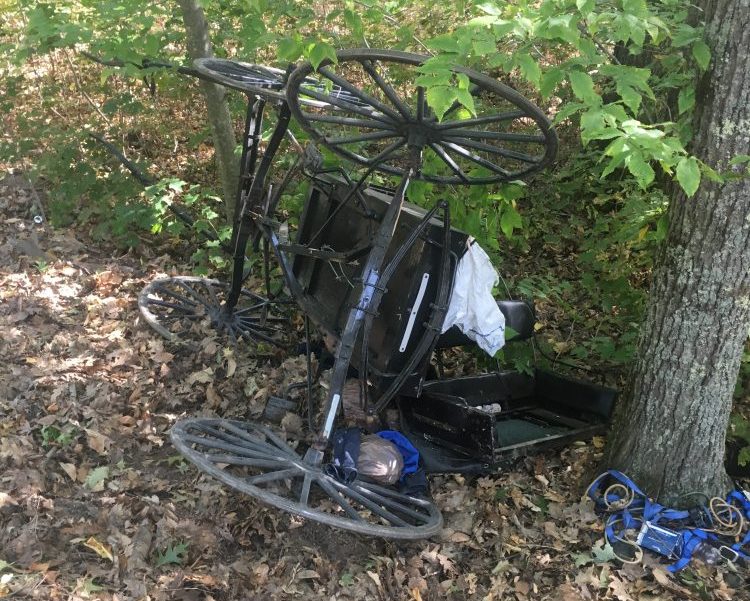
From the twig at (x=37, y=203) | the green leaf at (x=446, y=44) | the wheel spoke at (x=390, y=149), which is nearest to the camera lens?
the green leaf at (x=446, y=44)

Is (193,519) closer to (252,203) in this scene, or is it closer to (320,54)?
(252,203)

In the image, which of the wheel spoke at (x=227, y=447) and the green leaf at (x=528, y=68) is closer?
the green leaf at (x=528, y=68)

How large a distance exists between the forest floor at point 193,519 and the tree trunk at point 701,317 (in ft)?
1.56

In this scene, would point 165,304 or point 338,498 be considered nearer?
point 338,498

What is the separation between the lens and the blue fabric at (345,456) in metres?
3.22

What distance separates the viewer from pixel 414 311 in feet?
11.5

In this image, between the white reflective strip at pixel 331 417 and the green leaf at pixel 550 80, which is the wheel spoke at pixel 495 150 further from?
the white reflective strip at pixel 331 417

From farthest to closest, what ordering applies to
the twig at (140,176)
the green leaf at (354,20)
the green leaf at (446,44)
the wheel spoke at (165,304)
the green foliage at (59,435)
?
the twig at (140,176) → the wheel spoke at (165,304) → the green foliage at (59,435) → the green leaf at (354,20) → the green leaf at (446,44)

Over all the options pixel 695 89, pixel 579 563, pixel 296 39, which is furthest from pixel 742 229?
pixel 296 39

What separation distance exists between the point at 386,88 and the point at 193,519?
2.30 m

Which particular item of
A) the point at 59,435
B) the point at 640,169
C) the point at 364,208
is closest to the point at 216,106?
the point at 364,208

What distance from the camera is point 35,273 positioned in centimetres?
541

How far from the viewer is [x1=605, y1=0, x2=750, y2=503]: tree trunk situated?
303cm

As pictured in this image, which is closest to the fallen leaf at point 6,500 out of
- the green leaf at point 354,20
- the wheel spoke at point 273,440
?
the wheel spoke at point 273,440
